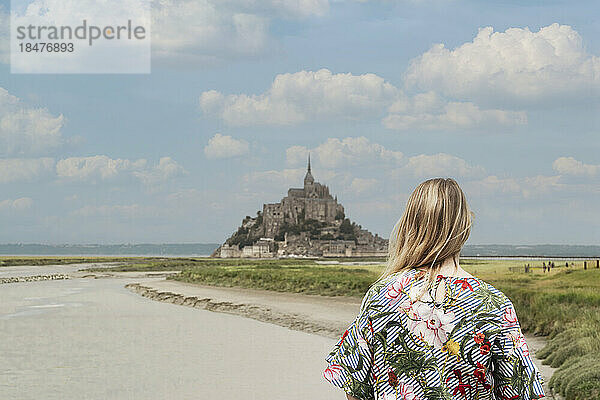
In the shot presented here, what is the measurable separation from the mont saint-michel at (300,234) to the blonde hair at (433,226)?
124169 mm

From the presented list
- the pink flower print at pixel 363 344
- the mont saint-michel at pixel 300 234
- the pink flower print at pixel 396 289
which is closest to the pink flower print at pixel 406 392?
the pink flower print at pixel 363 344

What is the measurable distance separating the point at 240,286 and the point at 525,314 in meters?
21.3

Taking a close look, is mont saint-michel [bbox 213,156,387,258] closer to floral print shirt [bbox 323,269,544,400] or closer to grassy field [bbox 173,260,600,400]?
grassy field [bbox 173,260,600,400]

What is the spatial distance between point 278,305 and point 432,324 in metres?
23.8

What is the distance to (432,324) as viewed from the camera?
86.0 inches

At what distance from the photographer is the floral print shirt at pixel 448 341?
2170 millimetres

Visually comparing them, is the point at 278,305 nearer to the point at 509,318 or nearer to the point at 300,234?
the point at 509,318

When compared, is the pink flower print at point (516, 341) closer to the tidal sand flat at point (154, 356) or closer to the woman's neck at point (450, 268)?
the woman's neck at point (450, 268)

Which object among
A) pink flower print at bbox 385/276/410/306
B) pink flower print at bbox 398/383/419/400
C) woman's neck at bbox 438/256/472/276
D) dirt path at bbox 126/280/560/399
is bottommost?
dirt path at bbox 126/280/560/399

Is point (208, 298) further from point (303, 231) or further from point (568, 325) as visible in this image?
point (303, 231)

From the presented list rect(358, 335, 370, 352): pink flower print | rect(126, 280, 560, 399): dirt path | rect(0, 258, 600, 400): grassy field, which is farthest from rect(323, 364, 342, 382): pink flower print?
rect(126, 280, 560, 399): dirt path

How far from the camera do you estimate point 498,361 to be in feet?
7.22

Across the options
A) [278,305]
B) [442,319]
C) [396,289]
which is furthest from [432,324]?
[278,305]

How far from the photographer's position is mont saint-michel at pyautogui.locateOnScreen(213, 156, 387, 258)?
436ft
